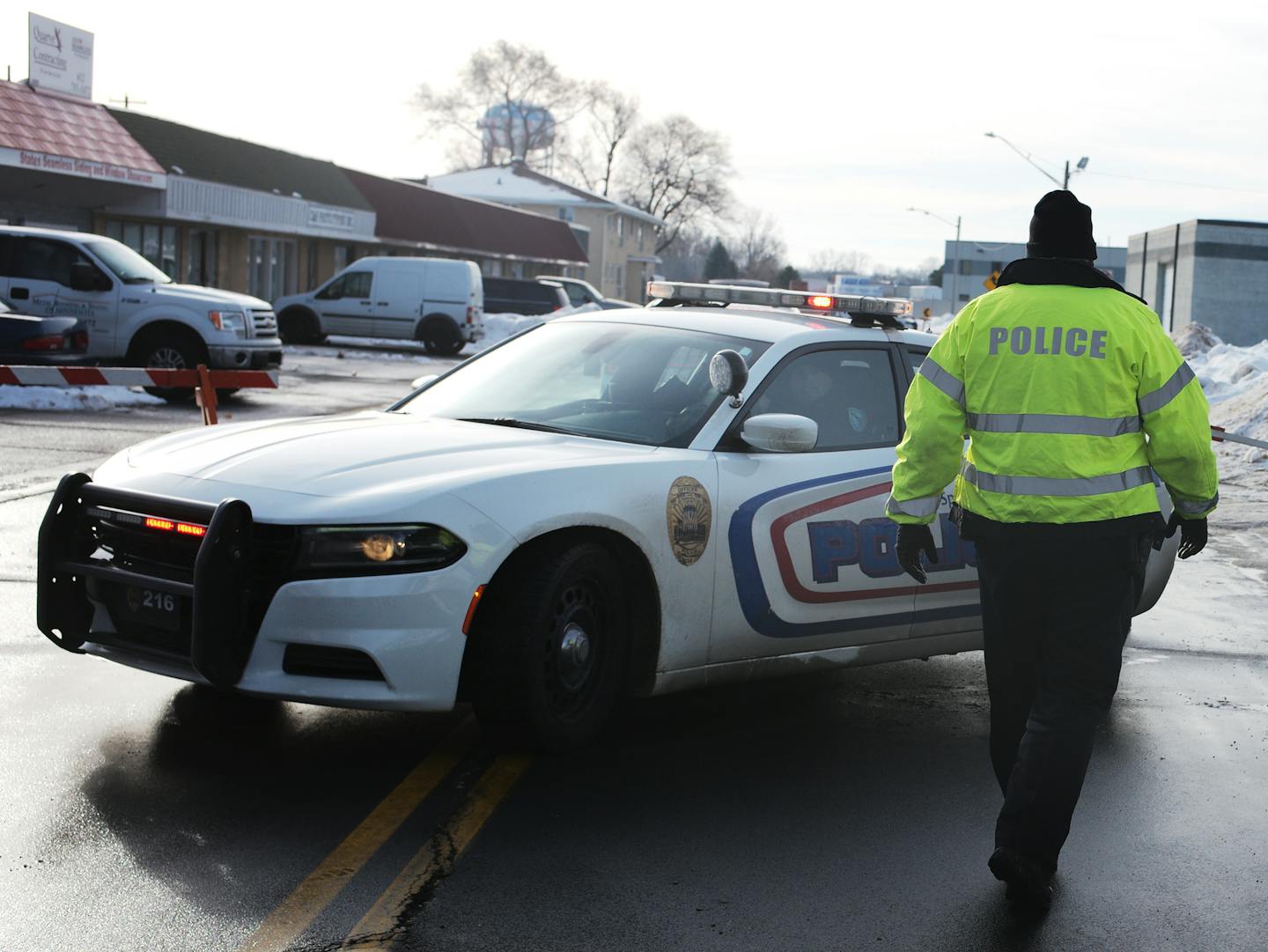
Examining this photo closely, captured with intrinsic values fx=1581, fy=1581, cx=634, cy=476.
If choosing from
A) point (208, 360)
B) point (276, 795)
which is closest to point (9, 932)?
point (276, 795)

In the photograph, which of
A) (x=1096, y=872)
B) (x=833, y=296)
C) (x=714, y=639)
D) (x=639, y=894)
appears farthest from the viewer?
(x=833, y=296)

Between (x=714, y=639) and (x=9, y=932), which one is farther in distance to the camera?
(x=714, y=639)

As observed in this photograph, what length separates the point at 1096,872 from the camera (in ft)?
14.7

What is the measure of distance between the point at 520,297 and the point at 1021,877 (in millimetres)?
37082

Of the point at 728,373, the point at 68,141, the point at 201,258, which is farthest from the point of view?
the point at 201,258

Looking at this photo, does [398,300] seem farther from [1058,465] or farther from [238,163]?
[1058,465]

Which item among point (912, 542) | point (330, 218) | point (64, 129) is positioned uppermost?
point (64, 129)

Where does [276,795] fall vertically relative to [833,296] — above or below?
below

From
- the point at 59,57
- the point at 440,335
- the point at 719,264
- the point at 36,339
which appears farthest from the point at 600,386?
the point at 719,264

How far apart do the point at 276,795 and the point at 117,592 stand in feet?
2.94

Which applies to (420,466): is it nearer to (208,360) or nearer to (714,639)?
(714,639)

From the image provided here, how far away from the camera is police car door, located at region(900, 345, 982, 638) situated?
6.17m

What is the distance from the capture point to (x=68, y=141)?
28.2 m

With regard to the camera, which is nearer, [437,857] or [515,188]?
[437,857]
